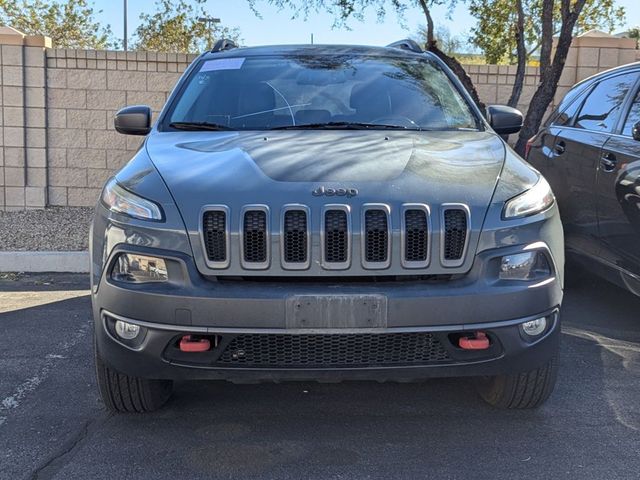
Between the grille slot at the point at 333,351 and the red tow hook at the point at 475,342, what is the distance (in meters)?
0.08

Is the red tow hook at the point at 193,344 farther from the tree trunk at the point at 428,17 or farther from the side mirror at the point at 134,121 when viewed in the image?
the tree trunk at the point at 428,17

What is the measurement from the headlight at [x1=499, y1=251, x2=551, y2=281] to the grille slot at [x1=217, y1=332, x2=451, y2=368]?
39 centimetres

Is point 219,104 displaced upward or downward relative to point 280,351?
upward

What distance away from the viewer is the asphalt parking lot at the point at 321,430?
295 centimetres

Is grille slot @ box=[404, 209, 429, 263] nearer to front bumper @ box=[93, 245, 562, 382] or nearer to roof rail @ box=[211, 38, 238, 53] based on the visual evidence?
front bumper @ box=[93, 245, 562, 382]

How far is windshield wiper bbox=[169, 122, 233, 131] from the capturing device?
12.9 ft

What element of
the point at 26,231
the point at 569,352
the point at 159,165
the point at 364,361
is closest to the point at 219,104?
the point at 159,165

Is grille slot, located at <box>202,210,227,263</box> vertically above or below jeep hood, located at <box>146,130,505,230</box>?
below

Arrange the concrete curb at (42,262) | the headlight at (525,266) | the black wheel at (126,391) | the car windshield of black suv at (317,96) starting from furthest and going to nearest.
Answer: the concrete curb at (42,262), the car windshield of black suv at (317,96), the black wheel at (126,391), the headlight at (525,266)

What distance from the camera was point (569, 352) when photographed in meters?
4.38

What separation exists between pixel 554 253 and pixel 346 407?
1.27m

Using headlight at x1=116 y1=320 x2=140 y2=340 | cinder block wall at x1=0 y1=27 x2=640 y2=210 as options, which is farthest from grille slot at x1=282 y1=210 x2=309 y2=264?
cinder block wall at x1=0 y1=27 x2=640 y2=210

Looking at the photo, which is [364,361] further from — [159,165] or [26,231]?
[26,231]

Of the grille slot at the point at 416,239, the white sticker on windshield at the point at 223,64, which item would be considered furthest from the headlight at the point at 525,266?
the white sticker on windshield at the point at 223,64
